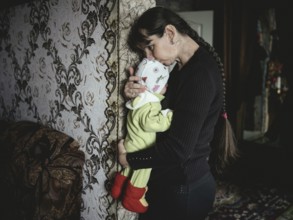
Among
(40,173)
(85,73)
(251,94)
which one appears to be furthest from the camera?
(251,94)

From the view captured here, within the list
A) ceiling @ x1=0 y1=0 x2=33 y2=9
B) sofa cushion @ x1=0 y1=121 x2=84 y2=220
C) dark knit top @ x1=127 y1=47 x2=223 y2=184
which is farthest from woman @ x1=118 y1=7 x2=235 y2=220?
ceiling @ x1=0 y1=0 x2=33 y2=9

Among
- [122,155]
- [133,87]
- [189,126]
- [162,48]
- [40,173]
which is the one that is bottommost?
[40,173]

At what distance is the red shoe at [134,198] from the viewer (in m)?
1.04

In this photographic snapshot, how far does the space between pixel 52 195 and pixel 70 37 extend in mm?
737

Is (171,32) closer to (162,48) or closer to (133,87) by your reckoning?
(162,48)

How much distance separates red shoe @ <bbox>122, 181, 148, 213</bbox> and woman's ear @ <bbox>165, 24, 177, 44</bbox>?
0.54 metres

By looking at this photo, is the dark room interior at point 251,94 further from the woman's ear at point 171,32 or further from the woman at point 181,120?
the woman's ear at point 171,32

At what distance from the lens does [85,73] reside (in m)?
1.28

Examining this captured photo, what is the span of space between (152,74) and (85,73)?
1.37ft

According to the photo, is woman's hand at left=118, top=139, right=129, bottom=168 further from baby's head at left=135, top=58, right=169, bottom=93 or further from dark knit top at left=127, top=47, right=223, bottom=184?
baby's head at left=135, top=58, right=169, bottom=93

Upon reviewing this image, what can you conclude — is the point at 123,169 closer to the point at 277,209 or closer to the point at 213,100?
the point at 213,100

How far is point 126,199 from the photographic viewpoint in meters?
1.07

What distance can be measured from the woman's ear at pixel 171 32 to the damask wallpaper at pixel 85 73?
0.22 meters

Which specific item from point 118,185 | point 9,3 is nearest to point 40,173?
point 118,185
